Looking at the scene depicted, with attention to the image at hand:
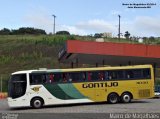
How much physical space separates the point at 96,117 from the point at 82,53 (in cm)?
1903

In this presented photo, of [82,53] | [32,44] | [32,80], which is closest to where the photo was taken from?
[32,80]

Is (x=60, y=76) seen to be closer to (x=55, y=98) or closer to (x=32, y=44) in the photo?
(x=55, y=98)

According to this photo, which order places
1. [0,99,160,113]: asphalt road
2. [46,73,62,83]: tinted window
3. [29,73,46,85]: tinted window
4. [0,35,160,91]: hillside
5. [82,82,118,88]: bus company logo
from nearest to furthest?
[0,99,160,113]: asphalt road → [29,73,46,85]: tinted window → [46,73,62,83]: tinted window → [82,82,118,88]: bus company logo → [0,35,160,91]: hillside

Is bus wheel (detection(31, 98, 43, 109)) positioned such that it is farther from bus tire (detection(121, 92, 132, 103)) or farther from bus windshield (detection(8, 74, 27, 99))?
bus tire (detection(121, 92, 132, 103))

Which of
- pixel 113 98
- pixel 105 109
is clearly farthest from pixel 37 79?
pixel 105 109

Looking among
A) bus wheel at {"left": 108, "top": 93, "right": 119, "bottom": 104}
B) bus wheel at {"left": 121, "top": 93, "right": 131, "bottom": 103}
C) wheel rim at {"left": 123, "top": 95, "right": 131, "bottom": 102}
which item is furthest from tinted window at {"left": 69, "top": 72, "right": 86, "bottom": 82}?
wheel rim at {"left": 123, "top": 95, "right": 131, "bottom": 102}

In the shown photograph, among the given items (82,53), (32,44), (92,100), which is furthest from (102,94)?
(32,44)

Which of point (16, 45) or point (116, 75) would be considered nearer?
point (116, 75)

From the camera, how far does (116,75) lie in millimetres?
28672

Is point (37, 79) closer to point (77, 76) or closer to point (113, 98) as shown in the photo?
point (77, 76)

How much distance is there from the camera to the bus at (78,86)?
2742cm

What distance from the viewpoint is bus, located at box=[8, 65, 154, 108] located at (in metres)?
27.4

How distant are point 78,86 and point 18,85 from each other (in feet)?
12.3

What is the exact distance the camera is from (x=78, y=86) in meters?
28.1
